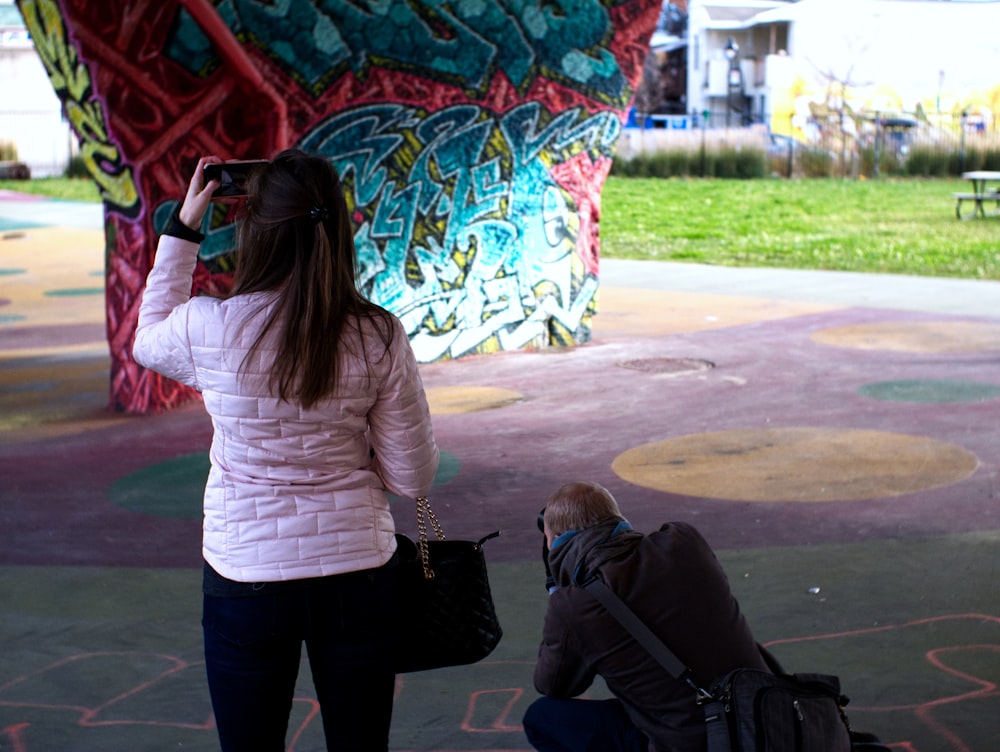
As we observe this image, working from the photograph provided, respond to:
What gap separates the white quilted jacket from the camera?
268 centimetres

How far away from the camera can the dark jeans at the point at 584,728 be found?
314 centimetres

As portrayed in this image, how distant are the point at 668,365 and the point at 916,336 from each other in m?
2.69

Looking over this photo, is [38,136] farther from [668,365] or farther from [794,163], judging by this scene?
[668,365]

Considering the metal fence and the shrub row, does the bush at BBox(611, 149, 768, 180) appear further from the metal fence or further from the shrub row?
the metal fence

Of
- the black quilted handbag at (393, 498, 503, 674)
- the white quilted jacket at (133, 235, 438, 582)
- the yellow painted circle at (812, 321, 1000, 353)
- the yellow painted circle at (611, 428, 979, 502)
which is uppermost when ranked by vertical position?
the white quilted jacket at (133, 235, 438, 582)

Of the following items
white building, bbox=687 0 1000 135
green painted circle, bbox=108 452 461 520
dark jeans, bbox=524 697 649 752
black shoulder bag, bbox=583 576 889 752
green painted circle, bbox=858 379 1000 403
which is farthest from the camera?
white building, bbox=687 0 1000 135

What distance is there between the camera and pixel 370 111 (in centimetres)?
971

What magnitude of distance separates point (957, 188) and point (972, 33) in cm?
2880

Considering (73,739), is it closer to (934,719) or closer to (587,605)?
(587,605)

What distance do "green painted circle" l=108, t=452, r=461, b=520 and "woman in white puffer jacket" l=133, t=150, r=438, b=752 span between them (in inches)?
152

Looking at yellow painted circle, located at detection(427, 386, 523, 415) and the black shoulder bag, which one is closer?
the black shoulder bag

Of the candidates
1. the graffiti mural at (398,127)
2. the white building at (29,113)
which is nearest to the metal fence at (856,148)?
the white building at (29,113)

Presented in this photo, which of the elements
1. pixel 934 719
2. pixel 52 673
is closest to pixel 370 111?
pixel 52 673

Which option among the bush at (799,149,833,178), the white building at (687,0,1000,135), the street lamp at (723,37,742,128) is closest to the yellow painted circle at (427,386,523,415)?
the bush at (799,149,833,178)
